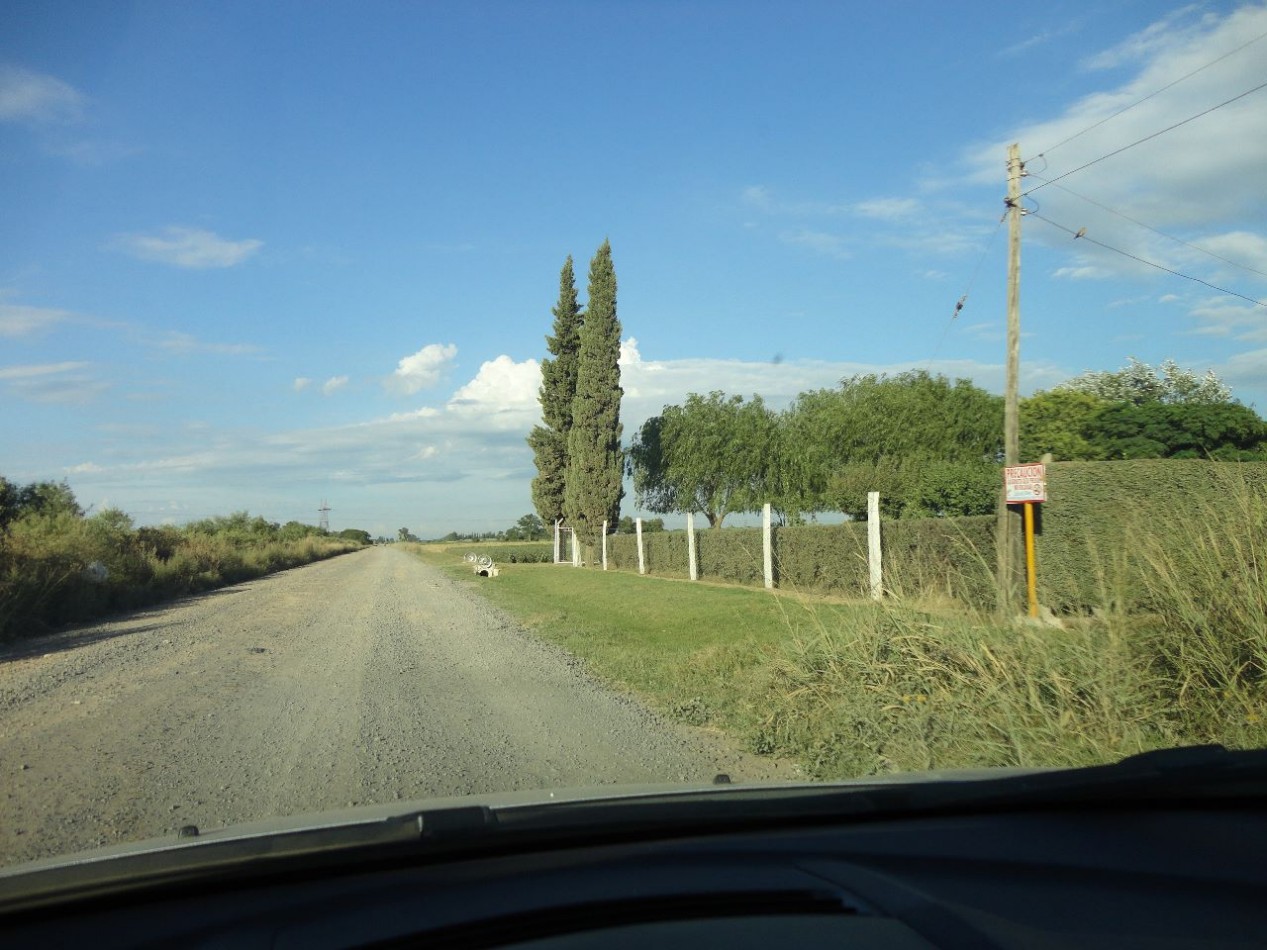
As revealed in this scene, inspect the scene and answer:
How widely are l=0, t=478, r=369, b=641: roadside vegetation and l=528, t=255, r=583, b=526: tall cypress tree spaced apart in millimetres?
15719

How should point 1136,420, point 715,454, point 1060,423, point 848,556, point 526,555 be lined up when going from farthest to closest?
point 526,555
point 715,454
point 1060,423
point 1136,420
point 848,556

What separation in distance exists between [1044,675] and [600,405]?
37813mm

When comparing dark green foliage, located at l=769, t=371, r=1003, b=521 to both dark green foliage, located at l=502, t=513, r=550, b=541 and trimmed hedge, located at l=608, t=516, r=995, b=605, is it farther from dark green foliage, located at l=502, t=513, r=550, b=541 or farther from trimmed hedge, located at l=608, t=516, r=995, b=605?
dark green foliage, located at l=502, t=513, r=550, b=541

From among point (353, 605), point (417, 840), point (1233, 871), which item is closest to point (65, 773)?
point (417, 840)

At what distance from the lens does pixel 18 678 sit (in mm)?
11781

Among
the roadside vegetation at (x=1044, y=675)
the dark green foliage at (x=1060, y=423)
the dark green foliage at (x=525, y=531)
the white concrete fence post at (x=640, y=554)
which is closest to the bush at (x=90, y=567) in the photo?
the white concrete fence post at (x=640, y=554)

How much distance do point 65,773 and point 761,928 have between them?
653cm

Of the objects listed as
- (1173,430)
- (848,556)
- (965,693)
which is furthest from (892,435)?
(965,693)

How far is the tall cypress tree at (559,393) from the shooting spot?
1956 inches

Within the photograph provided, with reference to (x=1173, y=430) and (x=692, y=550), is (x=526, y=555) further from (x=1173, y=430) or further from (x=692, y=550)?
(x=1173, y=430)

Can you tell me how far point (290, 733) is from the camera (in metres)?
8.01

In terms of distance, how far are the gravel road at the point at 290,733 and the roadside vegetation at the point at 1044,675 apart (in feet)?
2.70

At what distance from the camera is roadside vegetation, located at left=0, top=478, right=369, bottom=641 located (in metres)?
19.5

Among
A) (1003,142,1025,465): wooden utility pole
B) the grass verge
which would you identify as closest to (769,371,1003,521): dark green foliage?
(1003,142,1025,465): wooden utility pole
